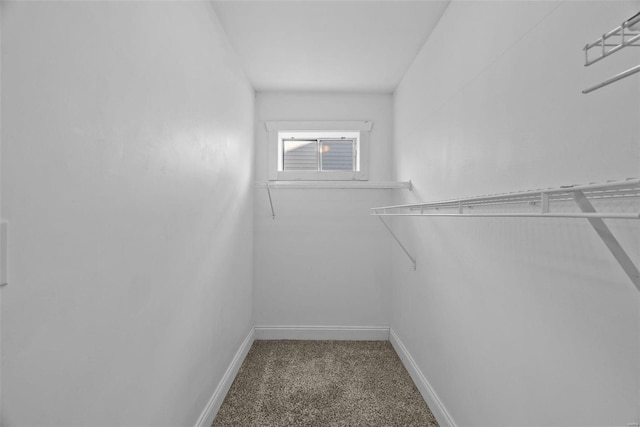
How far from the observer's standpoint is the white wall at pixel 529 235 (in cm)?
73

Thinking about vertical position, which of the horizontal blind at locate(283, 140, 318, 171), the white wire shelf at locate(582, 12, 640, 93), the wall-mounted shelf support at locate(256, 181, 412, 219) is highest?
the horizontal blind at locate(283, 140, 318, 171)

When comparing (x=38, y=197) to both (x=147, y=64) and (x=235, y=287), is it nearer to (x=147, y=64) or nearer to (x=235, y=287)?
(x=147, y=64)

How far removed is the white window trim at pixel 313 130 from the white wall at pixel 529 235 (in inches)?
38.9

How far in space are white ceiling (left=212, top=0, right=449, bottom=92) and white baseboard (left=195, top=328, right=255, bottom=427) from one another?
215 cm

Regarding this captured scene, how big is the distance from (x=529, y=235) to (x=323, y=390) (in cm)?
160

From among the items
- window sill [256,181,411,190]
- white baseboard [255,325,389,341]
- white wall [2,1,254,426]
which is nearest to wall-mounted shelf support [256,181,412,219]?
window sill [256,181,411,190]

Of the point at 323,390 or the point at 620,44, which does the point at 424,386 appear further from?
the point at 620,44

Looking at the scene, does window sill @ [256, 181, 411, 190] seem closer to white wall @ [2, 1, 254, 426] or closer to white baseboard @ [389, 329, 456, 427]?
white wall @ [2, 1, 254, 426]

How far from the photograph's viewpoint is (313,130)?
8.96 ft

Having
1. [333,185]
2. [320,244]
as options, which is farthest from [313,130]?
[320,244]

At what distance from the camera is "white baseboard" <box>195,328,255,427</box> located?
1.57 metres

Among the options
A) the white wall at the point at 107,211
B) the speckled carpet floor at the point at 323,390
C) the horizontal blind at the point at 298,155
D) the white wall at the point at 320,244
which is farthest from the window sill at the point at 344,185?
the speckled carpet floor at the point at 323,390

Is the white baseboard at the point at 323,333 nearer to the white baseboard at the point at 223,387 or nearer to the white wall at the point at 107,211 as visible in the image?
the white baseboard at the point at 223,387

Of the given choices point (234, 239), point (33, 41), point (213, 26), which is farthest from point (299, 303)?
point (33, 41)
